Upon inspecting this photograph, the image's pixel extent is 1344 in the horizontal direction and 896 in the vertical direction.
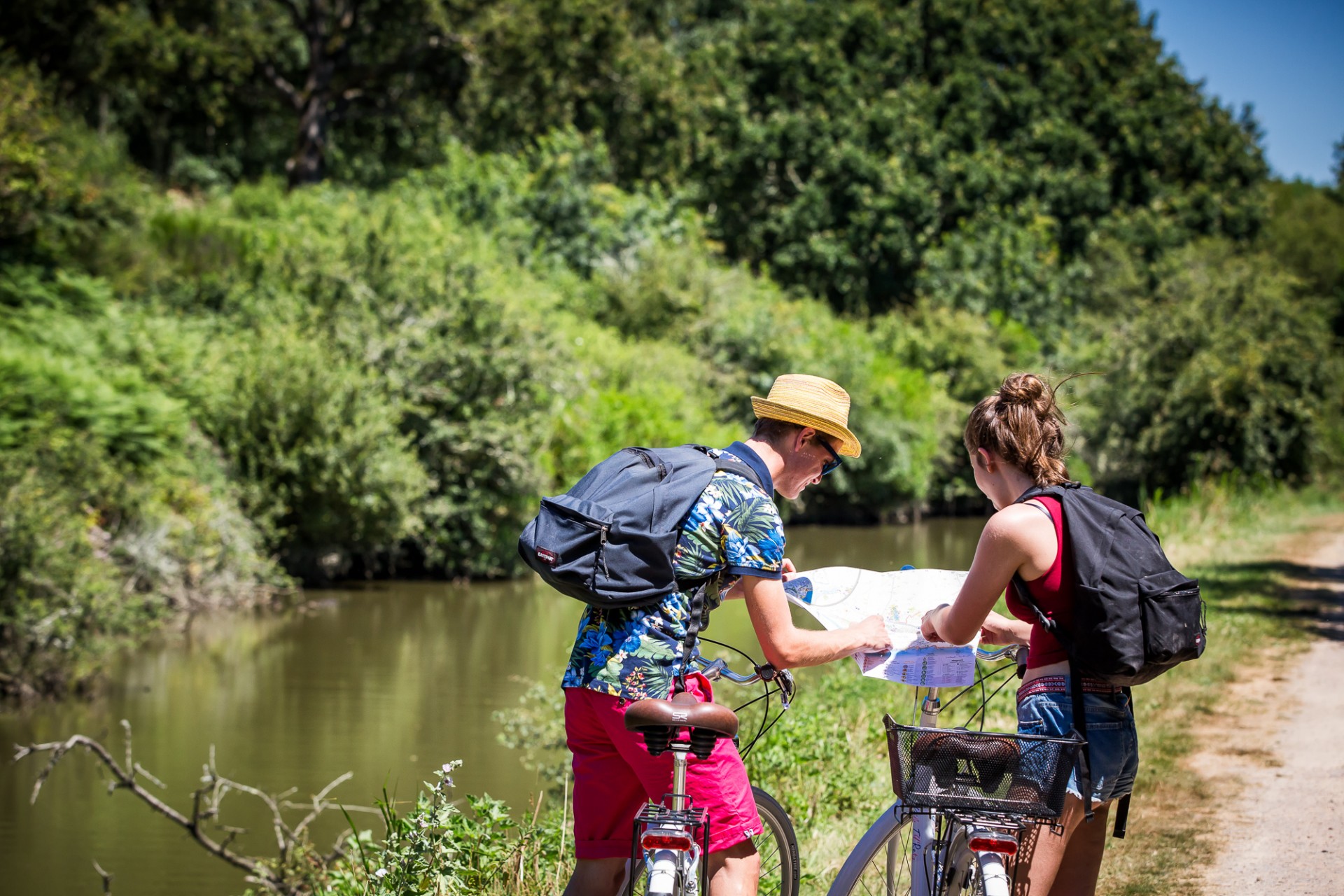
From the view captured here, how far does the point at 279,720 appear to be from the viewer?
35.5ft

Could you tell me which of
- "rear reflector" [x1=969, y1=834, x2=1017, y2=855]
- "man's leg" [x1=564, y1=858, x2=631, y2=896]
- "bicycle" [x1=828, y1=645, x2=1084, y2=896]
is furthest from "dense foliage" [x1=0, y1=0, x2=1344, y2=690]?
"rear reflector" [x1=969, y1=834, x2=1017, y2=855]

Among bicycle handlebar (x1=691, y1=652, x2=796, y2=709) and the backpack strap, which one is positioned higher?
the backpack strap

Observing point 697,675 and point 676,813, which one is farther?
point 697,675

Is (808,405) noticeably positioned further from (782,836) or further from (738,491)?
(782,836)

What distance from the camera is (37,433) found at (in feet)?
44.2

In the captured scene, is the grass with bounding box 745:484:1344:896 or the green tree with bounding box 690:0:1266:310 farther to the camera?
the green tree with bounding box 690:0:1266:310

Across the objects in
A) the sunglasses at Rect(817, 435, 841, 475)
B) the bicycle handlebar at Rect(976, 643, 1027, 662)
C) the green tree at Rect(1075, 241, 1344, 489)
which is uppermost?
the green tree at Rect(1075, 241, 1344, 489)

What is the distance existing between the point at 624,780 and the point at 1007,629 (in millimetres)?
1113

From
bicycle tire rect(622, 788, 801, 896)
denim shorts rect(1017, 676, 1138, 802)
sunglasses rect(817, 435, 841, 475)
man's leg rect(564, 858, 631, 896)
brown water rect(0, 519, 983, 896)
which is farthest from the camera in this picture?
brown water rect(0, 519, 983, 896)

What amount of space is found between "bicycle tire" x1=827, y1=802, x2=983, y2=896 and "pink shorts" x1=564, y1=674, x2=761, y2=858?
0.42m

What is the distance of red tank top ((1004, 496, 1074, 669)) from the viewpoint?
294cm

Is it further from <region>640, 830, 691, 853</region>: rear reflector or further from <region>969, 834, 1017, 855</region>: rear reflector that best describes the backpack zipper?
<region>969, 834, 1017, 855</region>: rear reflector

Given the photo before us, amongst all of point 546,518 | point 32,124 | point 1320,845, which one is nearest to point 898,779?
point 546,518

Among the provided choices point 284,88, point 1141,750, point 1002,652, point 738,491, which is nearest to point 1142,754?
point 1141,750
